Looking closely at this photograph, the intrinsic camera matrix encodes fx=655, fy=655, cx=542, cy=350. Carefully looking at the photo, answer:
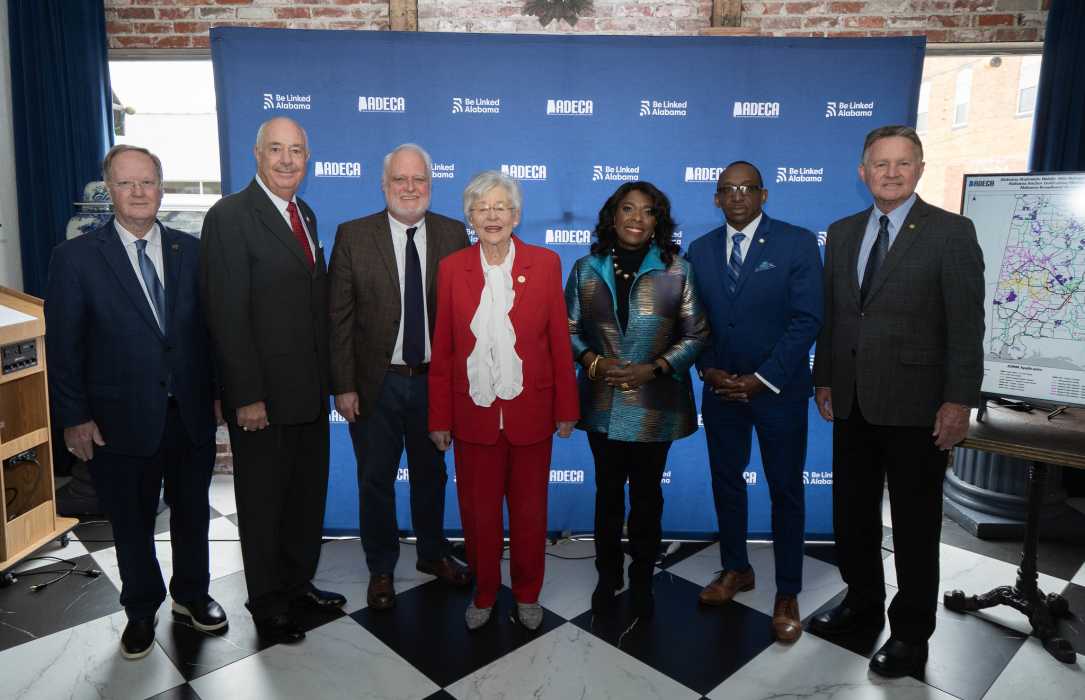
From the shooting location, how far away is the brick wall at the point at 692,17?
3.61 metres

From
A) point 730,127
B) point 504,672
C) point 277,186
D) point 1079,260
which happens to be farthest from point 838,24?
point 504,672

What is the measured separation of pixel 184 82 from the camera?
13.3 feet

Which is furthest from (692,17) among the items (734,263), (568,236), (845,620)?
(845,620)

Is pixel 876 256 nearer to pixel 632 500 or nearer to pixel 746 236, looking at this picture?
pixel 746 236

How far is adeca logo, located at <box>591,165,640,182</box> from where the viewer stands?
3.09m

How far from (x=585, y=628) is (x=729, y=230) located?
1552 millimetres

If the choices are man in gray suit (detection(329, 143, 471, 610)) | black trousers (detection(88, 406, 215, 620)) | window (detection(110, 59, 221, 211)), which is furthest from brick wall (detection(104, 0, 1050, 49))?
black trousers (detection(88, 406, 215, 620))

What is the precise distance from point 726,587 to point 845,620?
432mm

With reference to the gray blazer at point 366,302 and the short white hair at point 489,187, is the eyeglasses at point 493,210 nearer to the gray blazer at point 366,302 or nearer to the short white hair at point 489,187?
the short white hair at point 489,187

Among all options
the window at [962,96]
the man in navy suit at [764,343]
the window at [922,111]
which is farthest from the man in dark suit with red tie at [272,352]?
the window at [962,96]

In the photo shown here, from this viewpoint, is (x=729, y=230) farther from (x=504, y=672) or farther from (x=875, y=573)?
(x=504, y=672)

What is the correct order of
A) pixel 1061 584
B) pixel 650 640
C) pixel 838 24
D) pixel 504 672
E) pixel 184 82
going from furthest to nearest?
pixel 184 82
pixel 838 24
pixel 1061 584
pixel 650 640
pixel 504 672

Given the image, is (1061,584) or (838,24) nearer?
(1061,584)

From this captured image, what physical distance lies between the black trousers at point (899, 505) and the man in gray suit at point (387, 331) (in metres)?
1.54
